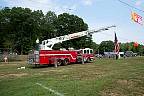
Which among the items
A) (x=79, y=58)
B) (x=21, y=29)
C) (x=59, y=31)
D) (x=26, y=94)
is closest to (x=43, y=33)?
(x=59, y=31)

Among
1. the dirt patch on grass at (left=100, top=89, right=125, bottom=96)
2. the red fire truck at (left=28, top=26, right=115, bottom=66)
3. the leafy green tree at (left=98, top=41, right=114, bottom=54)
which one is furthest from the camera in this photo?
the leafy green tree at (left=98, top=41, right=114, bottom=54)

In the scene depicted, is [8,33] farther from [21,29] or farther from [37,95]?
[37,95]

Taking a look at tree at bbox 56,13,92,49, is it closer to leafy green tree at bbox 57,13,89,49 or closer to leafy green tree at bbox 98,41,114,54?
leafy green tree at bbox 57,13,89,49

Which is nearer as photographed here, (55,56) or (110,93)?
(110,93)

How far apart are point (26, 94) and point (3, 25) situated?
231ft

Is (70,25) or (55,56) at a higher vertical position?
(70,25)

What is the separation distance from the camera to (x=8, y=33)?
270ft

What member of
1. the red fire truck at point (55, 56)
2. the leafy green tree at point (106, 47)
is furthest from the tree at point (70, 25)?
the leafy green tree at point (106, 47)

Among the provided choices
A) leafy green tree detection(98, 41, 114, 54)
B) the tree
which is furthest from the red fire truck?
leafy green tree detection(98, 41, 114, 54)

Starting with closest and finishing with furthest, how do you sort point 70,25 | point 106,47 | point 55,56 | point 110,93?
point 110,93
point 55,56
point 70,25
point 106,47

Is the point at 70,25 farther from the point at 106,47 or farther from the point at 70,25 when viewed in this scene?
the point at 106,47

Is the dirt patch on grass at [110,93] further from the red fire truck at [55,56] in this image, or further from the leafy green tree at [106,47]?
the leafy green tree at [106,47]

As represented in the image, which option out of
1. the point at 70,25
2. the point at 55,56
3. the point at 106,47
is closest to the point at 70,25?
the point at 70,25

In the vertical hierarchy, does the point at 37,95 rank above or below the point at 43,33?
below
